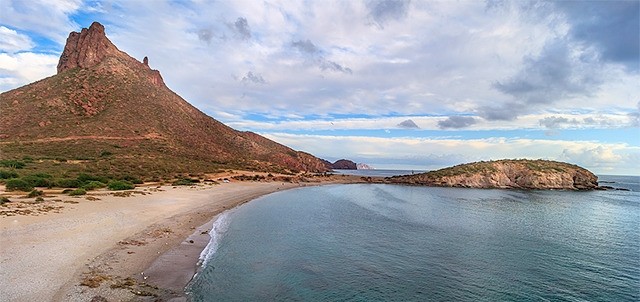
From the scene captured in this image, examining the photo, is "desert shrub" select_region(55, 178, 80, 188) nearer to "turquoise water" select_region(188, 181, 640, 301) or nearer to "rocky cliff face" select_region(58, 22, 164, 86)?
"turquoise water" select_region(188, 181, 640, 301)

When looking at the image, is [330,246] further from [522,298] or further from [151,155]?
[151,155]

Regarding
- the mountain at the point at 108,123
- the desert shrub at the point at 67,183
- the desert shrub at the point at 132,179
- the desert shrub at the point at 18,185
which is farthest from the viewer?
the mountain at the point at 108,123

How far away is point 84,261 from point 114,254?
5.30 feet

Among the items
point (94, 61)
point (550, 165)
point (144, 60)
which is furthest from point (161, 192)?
point (550, 165)

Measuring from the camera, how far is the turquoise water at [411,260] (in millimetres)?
14898

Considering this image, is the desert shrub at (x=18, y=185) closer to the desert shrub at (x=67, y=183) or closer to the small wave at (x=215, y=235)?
the desert shrub at (x=67, y=183)

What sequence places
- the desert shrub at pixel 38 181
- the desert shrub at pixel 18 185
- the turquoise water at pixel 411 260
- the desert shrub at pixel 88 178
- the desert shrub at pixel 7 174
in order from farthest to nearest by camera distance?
the desert shrub at pixel 88 178 → the desert shrub at pixel 7 174 → the desert shrub at pixel 38 181 → the desert shrub at pixel 18 185 → the turquoise water at pixel 411 260

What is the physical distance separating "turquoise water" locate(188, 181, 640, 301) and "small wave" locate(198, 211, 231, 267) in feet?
0.27

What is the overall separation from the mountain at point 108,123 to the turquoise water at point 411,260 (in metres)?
41.5

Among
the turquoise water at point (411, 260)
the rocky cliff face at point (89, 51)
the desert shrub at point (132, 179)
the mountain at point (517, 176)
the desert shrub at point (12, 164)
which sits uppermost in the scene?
the rocky cliff face at point (89, 51)

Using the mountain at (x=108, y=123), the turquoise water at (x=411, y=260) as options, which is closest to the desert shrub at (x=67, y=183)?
the mountain at (x=108, y=123)

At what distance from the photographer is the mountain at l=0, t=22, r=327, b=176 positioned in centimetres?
6412

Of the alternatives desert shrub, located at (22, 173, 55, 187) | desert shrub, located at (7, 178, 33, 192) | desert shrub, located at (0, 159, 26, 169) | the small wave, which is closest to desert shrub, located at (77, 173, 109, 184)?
desert shrub, located at (22, 173, 55, 187)

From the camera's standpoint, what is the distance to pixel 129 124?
81.4 m
